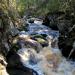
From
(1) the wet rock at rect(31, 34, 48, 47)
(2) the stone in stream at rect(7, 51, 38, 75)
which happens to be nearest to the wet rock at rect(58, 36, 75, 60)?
(1) the wet rock at rect(31, 34, 48, 47)

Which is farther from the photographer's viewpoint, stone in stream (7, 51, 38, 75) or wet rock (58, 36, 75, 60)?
wet rock (58, 36, 75, 60)

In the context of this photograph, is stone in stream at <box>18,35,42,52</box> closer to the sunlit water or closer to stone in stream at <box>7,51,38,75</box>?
the sunlit water

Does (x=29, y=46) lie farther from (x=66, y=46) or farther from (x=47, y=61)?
(x=66, y=46)

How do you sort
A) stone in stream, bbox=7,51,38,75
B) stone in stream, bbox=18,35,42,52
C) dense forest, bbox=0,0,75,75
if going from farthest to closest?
stone in stream, bbox=18,35,42,52 → dense forest, bbox=0,0,75,75 → stone in stream, bbox=7,51,38,75

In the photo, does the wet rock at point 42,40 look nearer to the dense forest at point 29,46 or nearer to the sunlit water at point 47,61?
the dense forest at point 29,46

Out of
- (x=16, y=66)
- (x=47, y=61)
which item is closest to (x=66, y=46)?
(x=47, y=61)

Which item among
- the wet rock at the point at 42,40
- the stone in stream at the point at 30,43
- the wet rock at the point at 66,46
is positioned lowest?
the wet rock at the point at 42,40

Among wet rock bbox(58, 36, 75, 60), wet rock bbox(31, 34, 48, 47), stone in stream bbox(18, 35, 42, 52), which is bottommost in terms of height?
wet rock bbox(31, 34, 48, 47)

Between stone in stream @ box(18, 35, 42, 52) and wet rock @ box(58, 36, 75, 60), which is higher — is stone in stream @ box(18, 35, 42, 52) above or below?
below

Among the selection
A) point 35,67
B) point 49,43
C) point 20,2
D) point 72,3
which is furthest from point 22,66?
point 20,2

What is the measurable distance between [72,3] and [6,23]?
6934 mm

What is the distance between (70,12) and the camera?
2184 centimetres

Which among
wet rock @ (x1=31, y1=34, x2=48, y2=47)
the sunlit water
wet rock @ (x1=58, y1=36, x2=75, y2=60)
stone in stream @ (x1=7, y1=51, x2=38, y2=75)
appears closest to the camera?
stone in stream @ (x1=7, y1=51, x2=38, y2=75)

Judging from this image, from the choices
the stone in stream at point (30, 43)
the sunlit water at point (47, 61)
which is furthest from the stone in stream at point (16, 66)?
the stone in stream at point (30, 43)
